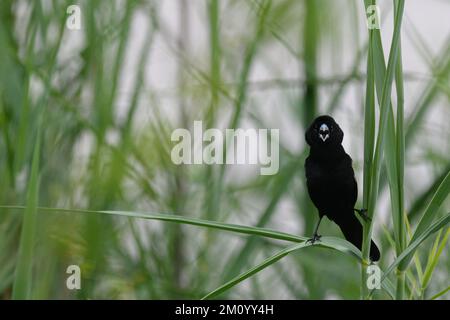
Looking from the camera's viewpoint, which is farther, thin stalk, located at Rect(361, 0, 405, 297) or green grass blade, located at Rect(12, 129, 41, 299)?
green grass blade, located at Rect(12, 129, 41, 299)

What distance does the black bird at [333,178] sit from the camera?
497 millimetres

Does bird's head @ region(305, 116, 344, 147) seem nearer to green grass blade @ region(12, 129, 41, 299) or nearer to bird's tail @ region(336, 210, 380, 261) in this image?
bird's tail @ region(336, 210, 380, 261)

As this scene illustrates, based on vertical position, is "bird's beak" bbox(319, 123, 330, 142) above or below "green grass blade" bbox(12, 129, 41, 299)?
above

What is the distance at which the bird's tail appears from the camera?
1.62 feet

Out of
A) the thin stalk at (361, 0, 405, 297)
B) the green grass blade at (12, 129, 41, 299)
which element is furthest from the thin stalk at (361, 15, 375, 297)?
the green grass blade at (12, 129, 41, 299)

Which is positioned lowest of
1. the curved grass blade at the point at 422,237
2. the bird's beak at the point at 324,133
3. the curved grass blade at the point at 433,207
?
the curved grass blade at the point at 422,237

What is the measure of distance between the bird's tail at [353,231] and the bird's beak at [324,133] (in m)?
0.06

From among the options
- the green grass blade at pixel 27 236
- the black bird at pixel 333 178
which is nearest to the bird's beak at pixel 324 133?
the black bird at pixel 333 178

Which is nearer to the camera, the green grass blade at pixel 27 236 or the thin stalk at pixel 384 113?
the thin stalk at pixel 384 113

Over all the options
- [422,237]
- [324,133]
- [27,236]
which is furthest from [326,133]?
[27,236]

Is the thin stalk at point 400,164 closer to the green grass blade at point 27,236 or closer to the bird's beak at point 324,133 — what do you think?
the bird's beak at point 324,133

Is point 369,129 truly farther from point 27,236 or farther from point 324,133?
point 27,236

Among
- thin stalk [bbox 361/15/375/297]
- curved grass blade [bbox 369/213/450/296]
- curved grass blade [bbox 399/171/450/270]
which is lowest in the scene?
curved grass blade [bbox 369/213/450/296]

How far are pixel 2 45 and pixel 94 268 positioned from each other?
0.85ft
